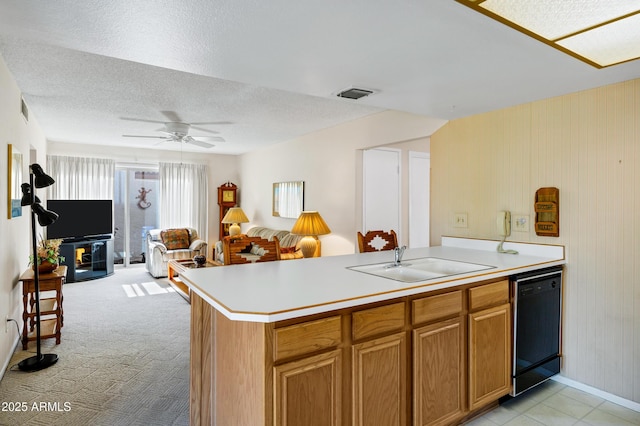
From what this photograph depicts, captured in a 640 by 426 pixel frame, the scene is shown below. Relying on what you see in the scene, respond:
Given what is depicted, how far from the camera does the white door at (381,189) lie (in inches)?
188

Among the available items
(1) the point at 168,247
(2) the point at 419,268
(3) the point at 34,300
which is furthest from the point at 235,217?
(2) the point at 419,268

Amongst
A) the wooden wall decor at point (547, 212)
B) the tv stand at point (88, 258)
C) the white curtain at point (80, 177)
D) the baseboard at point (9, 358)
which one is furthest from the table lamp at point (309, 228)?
the white curtain at point (80, 177)

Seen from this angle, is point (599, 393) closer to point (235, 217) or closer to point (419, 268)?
point (419, 268)

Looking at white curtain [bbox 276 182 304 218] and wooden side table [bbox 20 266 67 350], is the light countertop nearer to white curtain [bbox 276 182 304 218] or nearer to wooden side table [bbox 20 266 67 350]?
wooden side table [bbox 20 266 67 350]

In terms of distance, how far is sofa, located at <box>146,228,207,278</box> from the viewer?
6.36 metres

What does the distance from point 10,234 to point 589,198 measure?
4.53 metres

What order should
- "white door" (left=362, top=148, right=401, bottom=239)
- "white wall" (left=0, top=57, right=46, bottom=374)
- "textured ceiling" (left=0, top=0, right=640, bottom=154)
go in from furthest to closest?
"white door" (left=362, top=148, right=401, bottom=239) → "white wall" (left=0, top=57, right=46, bottom=374) → "textured ceiling" (left=0, top=0, right=640, bottom=154)

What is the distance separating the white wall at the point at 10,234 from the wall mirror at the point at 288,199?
346cm

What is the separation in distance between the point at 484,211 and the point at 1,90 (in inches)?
156

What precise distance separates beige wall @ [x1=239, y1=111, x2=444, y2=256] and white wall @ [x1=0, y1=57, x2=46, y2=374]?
11.3ft

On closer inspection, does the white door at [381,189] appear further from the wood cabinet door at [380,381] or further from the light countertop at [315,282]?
the wood cabinet door at [380,381]

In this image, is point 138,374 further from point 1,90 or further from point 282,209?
point 282,209

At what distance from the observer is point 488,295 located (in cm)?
214

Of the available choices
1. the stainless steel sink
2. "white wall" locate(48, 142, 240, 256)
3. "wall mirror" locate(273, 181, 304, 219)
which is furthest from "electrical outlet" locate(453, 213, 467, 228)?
"white wall" locate(48, 142, 240, 256)
